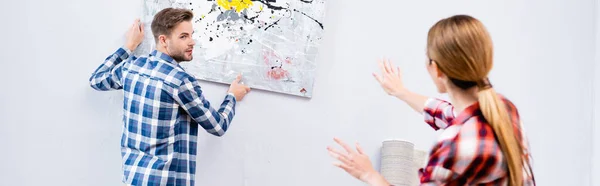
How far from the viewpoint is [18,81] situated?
234 cm

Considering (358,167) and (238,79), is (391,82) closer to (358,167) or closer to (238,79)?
(358,167)

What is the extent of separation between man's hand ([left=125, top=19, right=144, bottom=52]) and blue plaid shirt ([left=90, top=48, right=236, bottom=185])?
0.13 metres

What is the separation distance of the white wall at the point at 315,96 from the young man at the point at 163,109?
19 centimetres

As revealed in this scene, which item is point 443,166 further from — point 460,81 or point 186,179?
point 186,179

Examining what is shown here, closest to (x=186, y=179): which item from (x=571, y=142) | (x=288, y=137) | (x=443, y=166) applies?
(x=288, y=137)

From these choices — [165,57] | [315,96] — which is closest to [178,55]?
[165,57]

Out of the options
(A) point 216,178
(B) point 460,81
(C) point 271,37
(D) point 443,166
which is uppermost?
(C) point 271,37

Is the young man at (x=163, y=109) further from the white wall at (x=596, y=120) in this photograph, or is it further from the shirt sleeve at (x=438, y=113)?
the white wall at (x=596, y=120)

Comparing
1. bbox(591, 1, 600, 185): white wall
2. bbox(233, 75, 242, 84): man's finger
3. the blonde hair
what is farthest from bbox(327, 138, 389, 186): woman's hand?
bbox(591, 1, 600, 185): white wall

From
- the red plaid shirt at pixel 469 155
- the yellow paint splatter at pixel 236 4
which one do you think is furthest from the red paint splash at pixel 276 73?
the red plaid shirt at pixel 469 155

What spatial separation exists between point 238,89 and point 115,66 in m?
0.41

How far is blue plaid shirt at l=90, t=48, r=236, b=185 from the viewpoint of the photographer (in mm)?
2082

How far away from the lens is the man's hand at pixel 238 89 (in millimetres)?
2355

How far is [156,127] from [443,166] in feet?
3.32
